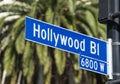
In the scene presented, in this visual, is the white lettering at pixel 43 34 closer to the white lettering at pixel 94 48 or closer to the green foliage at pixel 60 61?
the white lettering at pixel 94 48

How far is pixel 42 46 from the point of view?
14891 mm

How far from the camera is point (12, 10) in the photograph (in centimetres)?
1627

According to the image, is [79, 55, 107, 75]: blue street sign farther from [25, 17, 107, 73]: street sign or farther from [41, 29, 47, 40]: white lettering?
[41, 29, 47, 40]: white lettering

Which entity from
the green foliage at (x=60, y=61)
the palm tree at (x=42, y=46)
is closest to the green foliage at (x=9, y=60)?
the palm tree at (x=42, y=46)

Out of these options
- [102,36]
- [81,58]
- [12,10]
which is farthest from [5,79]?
[81,58]

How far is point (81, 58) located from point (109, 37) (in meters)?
0.95

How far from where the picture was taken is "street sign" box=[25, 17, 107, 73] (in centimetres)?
534

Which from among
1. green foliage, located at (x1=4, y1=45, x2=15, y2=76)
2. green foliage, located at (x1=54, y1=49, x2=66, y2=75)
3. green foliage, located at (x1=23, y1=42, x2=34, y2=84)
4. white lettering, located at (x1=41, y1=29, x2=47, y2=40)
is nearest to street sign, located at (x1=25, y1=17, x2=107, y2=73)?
white lettering, located at (x1=41, y1=29, x2=47, y2=40)

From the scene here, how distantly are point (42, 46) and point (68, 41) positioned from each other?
9.29 metres

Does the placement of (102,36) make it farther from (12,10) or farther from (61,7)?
(12,10)

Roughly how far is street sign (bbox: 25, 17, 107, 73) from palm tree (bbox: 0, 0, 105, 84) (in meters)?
8.98

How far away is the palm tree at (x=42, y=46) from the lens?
49.1 feet

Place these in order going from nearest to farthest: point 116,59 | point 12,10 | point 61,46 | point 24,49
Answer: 1. point 116,59
2. point 61,46
3. point 24,49
4. point 12,10

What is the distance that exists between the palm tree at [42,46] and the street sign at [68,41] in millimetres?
8978
